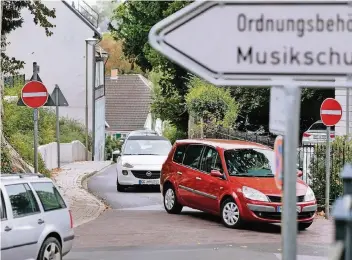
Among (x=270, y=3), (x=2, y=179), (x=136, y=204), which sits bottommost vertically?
(x=136, y=204)

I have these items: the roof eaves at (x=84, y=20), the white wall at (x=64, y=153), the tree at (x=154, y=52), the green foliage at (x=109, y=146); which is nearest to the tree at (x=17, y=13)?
the white wall at (x=64, y=153)

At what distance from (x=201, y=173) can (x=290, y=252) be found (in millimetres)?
12212

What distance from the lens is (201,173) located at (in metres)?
15.1

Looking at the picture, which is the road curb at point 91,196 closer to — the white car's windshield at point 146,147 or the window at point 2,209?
the white car's windshield at point 146,147

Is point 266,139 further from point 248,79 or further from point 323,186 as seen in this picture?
point 248,79

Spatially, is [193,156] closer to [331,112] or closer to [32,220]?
[331,112]

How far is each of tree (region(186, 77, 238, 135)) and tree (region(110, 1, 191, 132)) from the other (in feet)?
19.9

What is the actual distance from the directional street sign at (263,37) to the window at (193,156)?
1242 centimetres

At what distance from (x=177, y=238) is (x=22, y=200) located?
4.31m

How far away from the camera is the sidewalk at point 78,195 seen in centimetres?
1584

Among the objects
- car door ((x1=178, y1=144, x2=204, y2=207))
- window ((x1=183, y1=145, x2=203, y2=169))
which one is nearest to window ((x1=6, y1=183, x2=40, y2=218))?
car door ((x1=178, y1=144, x2=204, y2=207))

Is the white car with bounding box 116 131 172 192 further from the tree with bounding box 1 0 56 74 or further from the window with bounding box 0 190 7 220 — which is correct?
the window with bounding box 0 190 7 220

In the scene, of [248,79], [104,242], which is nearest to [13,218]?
[104,242]

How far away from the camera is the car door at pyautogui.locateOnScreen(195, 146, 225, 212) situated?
47.3ft
